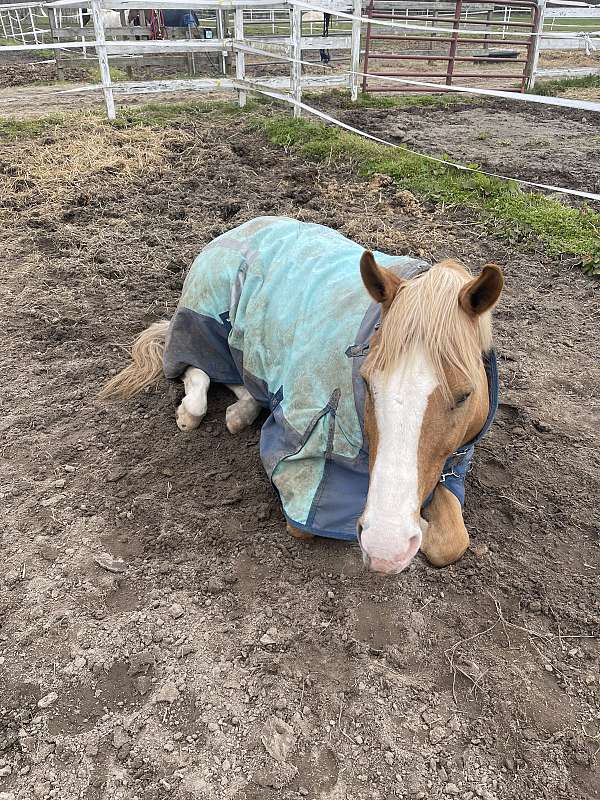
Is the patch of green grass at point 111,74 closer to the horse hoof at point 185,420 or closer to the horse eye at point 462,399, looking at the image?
the horse hoof at point 185,420

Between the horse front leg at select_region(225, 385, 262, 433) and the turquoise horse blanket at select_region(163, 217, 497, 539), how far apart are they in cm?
19

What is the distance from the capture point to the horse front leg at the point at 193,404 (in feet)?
10.8

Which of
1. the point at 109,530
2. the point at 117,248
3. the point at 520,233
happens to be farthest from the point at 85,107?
the point at 109,530

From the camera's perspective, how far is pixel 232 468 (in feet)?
10.1

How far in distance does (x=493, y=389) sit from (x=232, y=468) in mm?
1388

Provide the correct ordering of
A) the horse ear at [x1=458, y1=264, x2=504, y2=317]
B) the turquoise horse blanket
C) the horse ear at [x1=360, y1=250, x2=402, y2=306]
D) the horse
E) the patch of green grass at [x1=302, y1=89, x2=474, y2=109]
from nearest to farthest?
1. the horse ear at [x1=458, y1=264, x2=504, y2=317]
2. the horse ear at [x1=360, y1=250, x2=402, y2=306]
3. the turquoise horse blanket
4. the patch of green grass at [x1=302, y1=89, x2=474, y2=109]
5. the horse

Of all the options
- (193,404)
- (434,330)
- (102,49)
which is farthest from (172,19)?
(434,330)

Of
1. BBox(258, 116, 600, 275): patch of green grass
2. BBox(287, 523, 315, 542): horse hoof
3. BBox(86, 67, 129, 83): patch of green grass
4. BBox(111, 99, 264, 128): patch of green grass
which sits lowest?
BBox(287, 523, 315, 542): horse hoof

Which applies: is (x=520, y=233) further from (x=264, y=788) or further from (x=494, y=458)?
(x=264, y=788)

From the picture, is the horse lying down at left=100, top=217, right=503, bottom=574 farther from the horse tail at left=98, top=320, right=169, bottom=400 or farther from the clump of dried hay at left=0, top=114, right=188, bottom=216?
the clump of dried hay at left=0, top=114, right=188, bottom=216

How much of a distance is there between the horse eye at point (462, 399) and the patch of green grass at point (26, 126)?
27.0 ft

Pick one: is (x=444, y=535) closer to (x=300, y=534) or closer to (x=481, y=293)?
(x=300, y=534)

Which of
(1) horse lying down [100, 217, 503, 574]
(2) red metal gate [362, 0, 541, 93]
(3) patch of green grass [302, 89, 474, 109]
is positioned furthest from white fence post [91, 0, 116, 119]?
(1) horse lying down [100, 217, 503, 574]

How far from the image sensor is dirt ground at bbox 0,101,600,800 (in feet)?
6.15
